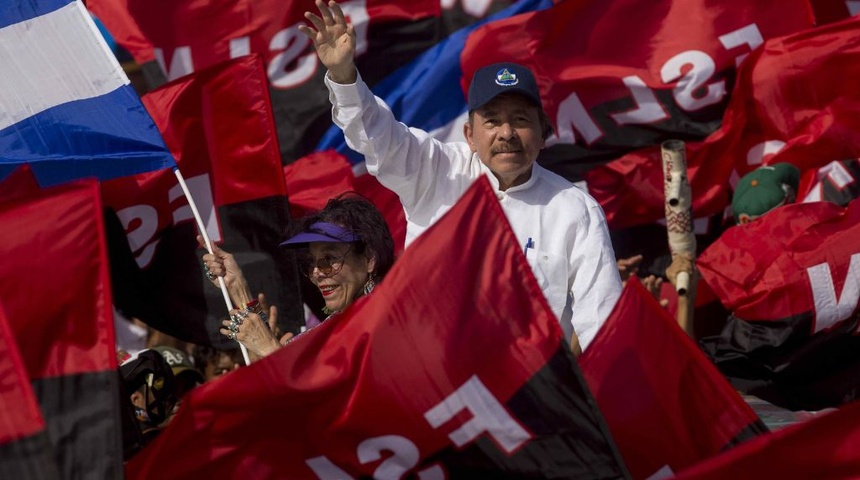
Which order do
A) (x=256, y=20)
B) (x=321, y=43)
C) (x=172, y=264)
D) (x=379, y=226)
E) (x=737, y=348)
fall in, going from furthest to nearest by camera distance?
(x=256, y=20)
(x=172, y=264)
(x=737, y=348)
(x=379, y=226)
(x=321, y=43)

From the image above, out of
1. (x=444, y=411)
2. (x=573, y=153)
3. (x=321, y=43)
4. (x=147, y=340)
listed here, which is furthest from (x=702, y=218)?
(x=444, y=411)

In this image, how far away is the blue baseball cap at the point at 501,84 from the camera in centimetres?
469

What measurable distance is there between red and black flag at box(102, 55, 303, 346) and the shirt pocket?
2.11 meters

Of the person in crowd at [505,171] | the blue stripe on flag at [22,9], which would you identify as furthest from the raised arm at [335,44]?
the blue stripe on flag at [22,9]

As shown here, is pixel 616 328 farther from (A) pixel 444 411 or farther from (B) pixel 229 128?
(B) pixel 229 128

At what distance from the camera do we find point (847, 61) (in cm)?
720

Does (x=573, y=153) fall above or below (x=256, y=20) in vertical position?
below

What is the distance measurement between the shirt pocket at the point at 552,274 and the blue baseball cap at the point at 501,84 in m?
0.49

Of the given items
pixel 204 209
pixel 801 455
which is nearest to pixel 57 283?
pixel 801 455

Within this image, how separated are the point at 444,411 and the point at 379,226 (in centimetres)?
119

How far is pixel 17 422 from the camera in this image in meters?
3.85

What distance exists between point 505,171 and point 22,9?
2.06 m

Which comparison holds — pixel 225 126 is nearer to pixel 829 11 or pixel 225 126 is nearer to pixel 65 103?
pixel 65 103

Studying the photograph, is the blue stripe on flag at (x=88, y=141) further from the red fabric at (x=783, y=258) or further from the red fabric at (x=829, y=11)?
the red fabric at (x=829, y=11)
